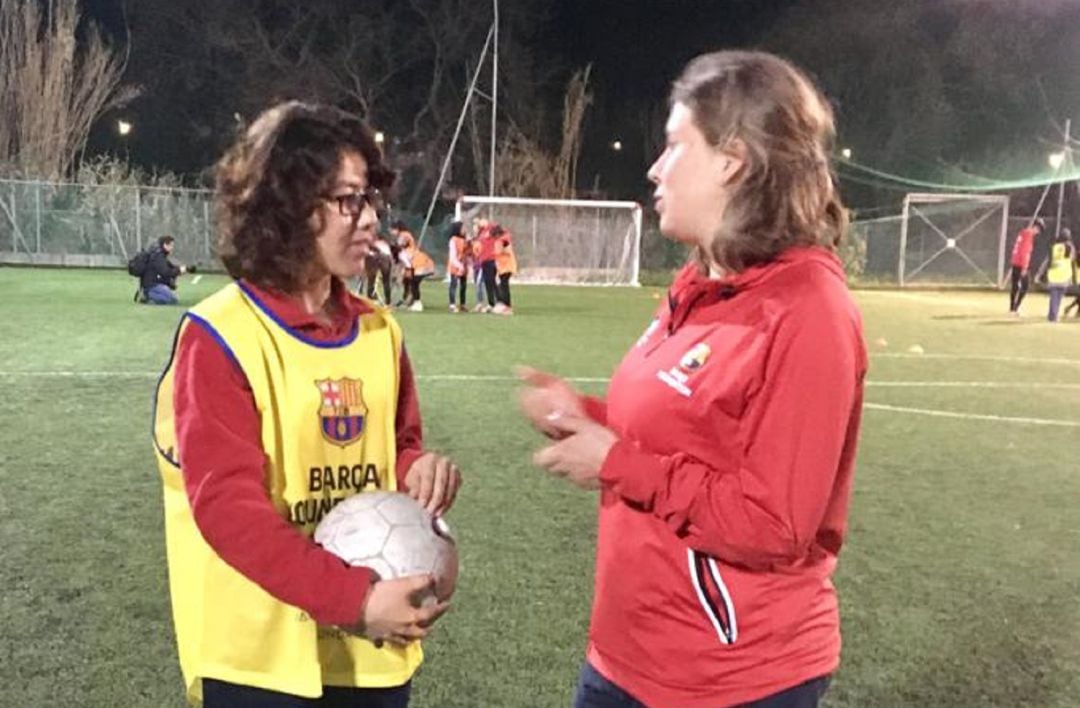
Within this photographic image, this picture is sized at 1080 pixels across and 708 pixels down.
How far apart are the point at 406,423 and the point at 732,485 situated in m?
0.90

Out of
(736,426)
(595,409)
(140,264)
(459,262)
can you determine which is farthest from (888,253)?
(736,426)

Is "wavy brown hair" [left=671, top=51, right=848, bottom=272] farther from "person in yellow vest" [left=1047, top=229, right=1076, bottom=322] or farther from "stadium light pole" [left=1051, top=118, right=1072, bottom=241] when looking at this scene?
"stadium light pole" [left=1051, top=118, right=1072, bottom=241]

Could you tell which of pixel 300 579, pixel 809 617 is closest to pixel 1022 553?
pixel 809 617

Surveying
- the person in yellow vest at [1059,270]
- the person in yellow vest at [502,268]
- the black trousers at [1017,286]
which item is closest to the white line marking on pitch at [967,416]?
the person in yellow vest at [502,268]

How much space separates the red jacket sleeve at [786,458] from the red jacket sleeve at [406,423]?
0.70m

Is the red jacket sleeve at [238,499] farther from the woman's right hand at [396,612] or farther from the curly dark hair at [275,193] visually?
the curly dark hair at [275,193]

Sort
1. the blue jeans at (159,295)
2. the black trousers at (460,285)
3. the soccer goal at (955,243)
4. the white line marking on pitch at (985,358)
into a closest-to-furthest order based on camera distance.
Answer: the white line marking on pitch at (985,358) → the blue jeans at (159,295) → the black trousers at (460,285) → the soccer goal at (955,243)

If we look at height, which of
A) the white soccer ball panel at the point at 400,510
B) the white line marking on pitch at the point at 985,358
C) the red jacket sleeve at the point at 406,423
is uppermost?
the red jacket sleeve at the point at 406,423

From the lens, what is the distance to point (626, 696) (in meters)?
2.40

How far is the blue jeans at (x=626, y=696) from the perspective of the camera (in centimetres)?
223

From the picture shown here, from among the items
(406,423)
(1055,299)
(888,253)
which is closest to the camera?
(406,423)

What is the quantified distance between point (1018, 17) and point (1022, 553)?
34773 millimetres

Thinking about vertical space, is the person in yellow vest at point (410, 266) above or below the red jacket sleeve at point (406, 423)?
below

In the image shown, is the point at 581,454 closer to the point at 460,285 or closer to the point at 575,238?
the point at 460,285
